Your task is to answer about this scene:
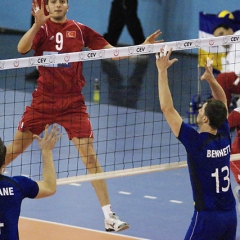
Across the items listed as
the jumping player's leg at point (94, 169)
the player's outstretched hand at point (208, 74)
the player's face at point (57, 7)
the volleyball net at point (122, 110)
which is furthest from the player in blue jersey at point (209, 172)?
the player's face at point (57, 7)

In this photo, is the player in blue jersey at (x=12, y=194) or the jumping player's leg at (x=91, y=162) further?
the jumping player's leg at (x=91, y=162)

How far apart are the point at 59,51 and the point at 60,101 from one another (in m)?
0.56

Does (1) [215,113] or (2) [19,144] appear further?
(2) [19,144]

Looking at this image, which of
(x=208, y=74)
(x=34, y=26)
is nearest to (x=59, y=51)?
(x=34, y=26)

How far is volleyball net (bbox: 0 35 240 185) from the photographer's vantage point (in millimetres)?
8352

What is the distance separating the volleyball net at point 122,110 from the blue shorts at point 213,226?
5.49ft

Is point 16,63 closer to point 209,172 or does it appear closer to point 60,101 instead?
point 60,101

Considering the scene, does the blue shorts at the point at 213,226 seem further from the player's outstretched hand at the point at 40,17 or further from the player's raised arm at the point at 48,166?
the player's outstretched hand at the point at 40,17

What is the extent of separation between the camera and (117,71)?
699 inches

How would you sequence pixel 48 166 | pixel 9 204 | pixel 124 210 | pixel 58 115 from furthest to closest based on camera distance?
pixel 124 210 < pixel 58 115 < pixel 48 166 < pixel 9 204

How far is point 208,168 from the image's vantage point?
6.74 m

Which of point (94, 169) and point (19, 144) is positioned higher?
point (19, 144)

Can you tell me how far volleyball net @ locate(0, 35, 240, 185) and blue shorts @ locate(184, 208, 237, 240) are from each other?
65.8 inches

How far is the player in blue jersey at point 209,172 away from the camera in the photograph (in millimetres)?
6715
